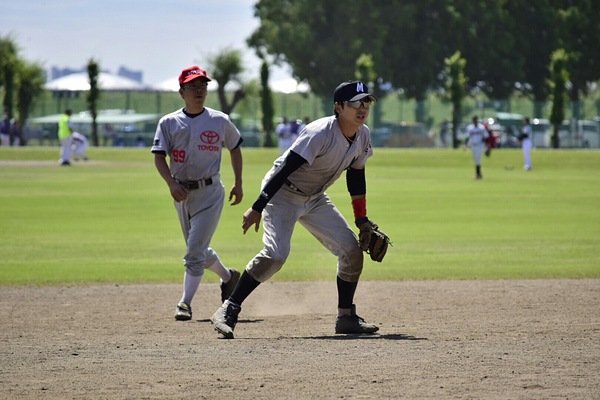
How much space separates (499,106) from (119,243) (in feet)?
199

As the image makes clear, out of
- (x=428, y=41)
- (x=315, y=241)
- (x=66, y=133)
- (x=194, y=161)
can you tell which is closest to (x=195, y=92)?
(x=194, y=161)

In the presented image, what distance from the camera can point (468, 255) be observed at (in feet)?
53.4

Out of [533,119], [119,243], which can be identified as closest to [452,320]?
[119,243]

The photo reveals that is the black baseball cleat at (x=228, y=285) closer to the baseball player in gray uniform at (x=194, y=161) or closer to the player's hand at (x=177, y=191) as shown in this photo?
the baseball player in gray uniform at (x=194, y=161)

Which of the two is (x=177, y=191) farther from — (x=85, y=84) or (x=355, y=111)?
(x=85, y=84)

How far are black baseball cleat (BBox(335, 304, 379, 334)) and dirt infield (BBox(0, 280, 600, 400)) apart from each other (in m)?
0.10

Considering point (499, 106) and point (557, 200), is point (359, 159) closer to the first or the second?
point (557, 200)

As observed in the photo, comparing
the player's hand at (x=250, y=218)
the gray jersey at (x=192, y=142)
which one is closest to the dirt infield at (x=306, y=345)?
the player's hand at (x=250, y=218)

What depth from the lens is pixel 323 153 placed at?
889 cm

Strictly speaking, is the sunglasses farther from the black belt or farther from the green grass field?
the green grass field

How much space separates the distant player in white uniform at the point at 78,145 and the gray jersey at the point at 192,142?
3547cm

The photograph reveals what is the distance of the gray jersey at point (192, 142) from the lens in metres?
10.1

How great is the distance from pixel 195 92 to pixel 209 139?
41 centimetres

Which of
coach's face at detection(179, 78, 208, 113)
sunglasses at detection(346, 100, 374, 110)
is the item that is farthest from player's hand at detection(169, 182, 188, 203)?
sunglasses at detection(346, 100, 374, 110)
